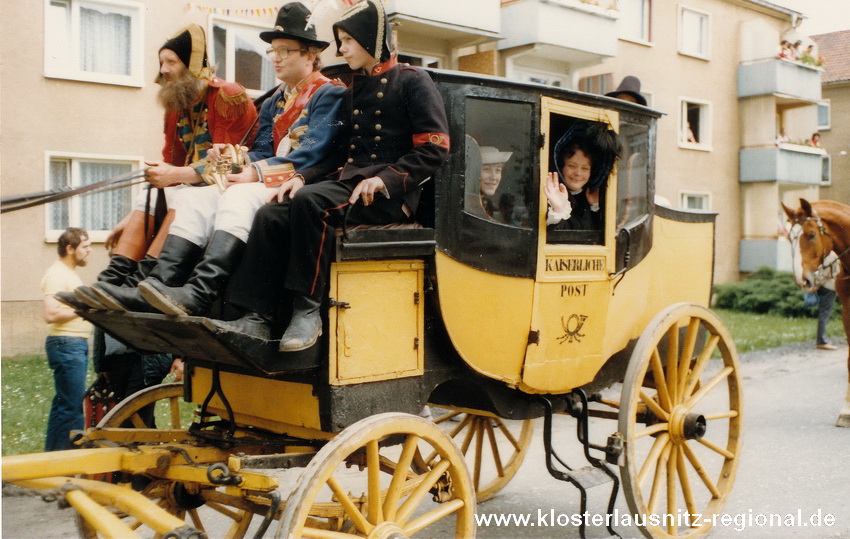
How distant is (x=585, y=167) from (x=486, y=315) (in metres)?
1.10

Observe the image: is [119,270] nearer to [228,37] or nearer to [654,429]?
[654,429]

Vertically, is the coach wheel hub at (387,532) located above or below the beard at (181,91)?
below

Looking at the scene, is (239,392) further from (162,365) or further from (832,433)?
(832,433)

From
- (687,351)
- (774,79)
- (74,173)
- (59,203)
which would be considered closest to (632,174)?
(687,351)

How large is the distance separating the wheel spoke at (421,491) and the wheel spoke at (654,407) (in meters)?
1.40

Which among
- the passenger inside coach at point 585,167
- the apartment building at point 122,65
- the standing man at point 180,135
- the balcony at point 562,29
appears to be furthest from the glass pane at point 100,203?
the passenger inside coach at point 585,167

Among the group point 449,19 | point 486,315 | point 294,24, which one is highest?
point 449,19

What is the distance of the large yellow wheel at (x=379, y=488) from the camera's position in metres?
2.71

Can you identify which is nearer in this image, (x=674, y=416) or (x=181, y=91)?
(x=181, y=91)

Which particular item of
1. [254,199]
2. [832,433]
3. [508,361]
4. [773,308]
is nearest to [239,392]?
[254,199]

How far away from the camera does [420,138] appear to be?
10.5 ft

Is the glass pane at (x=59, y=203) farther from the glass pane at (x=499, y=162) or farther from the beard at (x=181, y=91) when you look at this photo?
the glass pane at (x=499, y=162)

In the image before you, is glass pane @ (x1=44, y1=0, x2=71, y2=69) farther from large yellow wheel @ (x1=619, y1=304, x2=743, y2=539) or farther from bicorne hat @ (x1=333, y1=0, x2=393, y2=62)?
large yellow wheel @ (x1=619, y1=304, x2=743, y2=539)

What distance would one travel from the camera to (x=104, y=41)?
1123 cm
